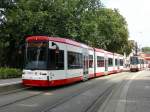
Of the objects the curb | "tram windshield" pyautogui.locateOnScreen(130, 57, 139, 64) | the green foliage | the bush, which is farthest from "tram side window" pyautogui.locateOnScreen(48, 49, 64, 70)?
"tram windshield" pyautogui.locateOnScreen(130, 57, 139, 64)

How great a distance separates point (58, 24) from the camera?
46.7 metres

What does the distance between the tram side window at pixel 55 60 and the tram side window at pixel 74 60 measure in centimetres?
191

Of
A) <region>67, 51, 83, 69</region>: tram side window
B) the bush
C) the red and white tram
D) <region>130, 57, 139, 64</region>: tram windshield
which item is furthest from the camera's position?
<region>130, 57, 139, 64</region>: tram windshield

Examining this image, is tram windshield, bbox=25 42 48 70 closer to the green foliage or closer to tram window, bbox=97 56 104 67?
tram window, bbox=97 56 104 67

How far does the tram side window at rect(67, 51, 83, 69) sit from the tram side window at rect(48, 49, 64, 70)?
75.0 inches

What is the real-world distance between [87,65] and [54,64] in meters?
11.8

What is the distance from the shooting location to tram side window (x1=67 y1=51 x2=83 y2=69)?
27495 mm

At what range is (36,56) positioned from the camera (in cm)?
2344

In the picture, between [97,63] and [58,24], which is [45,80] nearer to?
[97,63]

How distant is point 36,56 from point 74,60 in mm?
6024

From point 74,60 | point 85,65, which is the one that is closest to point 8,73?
point 85,65

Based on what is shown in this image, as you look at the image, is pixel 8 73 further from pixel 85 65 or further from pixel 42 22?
pixel 42 22

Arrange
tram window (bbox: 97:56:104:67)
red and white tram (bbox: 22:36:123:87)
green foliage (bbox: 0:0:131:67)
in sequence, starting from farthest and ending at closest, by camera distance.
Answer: green foliage (bbox: 0:0:131:67) → tram window (bbox: 97:56:104:67) → red and white tram (bbox: 22:36:123:87)

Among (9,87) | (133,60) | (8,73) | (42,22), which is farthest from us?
(133,60)
